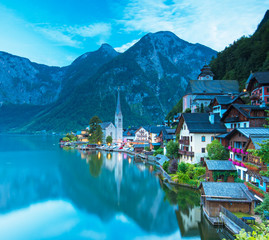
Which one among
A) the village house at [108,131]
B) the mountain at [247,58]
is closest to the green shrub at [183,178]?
the mountain at [247,58]

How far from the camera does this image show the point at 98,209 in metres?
30.2

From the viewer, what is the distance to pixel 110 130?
121 metres

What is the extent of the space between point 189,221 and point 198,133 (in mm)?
18673

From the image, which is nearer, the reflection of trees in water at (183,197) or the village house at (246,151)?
the village house at (246,151)

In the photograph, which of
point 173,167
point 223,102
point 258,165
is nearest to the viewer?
point 258,165

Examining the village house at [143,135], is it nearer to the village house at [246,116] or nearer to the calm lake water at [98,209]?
the calm lake water at [98,209]

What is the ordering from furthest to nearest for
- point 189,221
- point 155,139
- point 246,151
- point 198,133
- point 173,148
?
point 155,139
point 173,148
point 198,133
point 246,151
point 189,221

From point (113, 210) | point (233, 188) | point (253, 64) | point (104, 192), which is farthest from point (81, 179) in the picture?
point (253, 64)

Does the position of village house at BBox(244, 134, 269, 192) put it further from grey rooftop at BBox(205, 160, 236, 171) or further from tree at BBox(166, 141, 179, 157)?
tree at BBox(166, 141, 179, 157)

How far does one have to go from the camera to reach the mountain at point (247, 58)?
66.7 meters

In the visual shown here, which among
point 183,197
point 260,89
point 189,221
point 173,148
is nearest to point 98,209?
point 183,197

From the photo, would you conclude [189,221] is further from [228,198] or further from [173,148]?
[173,148]

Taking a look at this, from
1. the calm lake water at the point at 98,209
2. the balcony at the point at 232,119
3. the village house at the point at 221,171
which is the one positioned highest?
the balcony at the point at 232,119

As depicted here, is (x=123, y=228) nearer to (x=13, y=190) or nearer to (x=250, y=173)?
(x=250, y=173)
